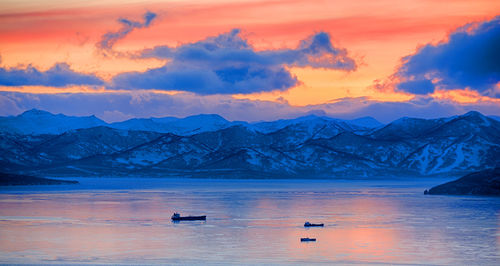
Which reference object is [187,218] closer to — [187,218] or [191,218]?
[187,218]

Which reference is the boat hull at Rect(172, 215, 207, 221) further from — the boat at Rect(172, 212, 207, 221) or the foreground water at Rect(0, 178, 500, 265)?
the foreground water at Rect(0, 178, 500, 265)

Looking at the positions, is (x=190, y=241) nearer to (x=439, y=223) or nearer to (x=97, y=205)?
(x=439, y=223)

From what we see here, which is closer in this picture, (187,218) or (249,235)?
(249,235)

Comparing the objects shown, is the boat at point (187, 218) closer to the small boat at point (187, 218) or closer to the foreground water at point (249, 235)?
the small boat at point (187, 218)

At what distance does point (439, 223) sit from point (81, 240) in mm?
63226

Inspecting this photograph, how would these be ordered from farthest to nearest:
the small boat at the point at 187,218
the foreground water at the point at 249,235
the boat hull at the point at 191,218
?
1. the boat hull at the point at 191,218
2. the small boat at the point at 187,218
3. the foreground water at the point at 249,235

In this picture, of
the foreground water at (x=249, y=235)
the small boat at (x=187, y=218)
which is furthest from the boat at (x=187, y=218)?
the foreground water at (x=249, y=235)

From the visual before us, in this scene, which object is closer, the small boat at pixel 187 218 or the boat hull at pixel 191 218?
the small boat at pixel 187 218

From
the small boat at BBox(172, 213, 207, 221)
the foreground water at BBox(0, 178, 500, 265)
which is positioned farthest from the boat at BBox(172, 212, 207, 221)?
the foreground water at BBox(0, 178, 500, 265)

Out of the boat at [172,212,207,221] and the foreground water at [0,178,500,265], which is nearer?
the foreground water at [0,178,500,265]

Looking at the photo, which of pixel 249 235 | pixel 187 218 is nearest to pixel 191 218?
pixel 187 218

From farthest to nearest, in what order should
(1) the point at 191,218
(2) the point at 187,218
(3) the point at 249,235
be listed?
(1) the point at 191,218, (2) the point at 187,218, (3) the point at 249,235

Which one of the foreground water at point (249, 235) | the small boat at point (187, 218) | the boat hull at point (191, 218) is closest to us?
the foreground water at point (249, 235)

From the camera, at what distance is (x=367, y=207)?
181750 mm
